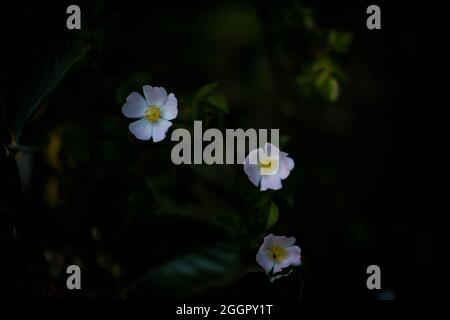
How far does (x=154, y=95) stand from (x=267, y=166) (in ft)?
0.62

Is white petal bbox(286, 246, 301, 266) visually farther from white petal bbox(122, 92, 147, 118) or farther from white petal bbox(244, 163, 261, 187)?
white petal bbox(122, 92, 147, 118)

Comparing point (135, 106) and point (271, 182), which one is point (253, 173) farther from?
point (135, 106)

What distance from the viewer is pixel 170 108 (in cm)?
87

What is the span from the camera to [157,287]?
114 cm

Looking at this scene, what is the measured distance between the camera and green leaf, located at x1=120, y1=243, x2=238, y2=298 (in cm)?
114

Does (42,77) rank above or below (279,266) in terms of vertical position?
above

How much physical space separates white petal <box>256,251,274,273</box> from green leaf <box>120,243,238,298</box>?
287 millimetres

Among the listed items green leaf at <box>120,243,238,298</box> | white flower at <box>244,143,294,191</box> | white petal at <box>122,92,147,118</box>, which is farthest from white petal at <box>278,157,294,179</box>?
green leaf at <box>120,243,238,298</box>


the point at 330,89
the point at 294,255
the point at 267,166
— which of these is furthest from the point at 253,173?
the point at 330,89

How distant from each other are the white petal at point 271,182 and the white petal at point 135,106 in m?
0.20

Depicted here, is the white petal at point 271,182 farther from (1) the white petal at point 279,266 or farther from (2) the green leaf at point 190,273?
(2) the green leaf at point 190,273

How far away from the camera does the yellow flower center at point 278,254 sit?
86cm

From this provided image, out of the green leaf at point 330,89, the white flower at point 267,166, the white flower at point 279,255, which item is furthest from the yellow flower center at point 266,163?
the green leaf at point 330,89
